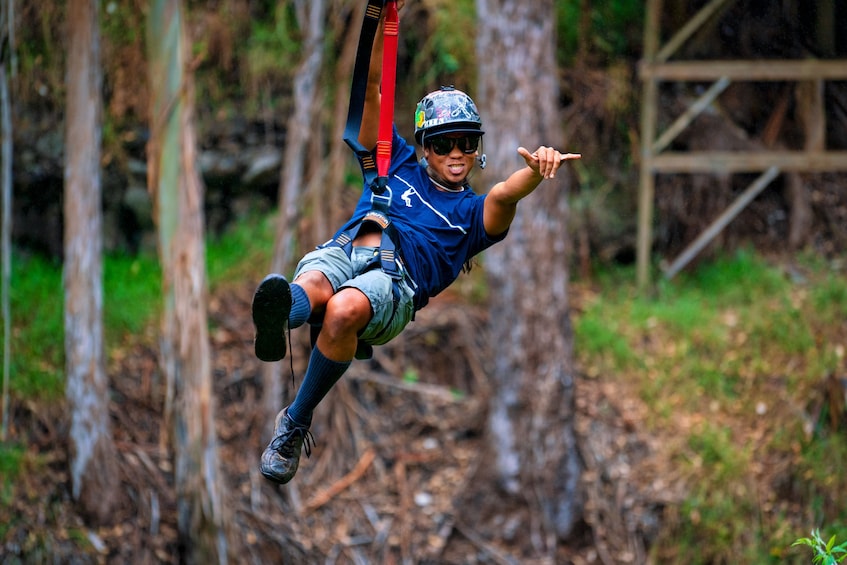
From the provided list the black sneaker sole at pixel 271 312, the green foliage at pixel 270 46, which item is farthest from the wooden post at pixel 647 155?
the black sneaker sole at pixel 271 312

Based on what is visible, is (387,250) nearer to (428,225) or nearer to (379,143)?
(428,225)

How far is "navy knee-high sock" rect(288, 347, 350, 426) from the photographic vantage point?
4.68 metres

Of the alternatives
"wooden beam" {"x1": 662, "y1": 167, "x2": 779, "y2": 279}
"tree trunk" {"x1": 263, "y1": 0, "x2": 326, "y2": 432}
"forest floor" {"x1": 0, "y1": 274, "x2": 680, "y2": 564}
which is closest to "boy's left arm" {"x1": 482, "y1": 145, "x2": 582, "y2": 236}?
"forest floor" {"x1": 0, "y1": 274, "x2": 680, "y2": 564}

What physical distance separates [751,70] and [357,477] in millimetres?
6427

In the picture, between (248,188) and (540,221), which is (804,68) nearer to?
(540,221)

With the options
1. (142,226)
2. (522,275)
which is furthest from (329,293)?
(142,226)

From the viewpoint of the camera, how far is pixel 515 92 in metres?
9.77

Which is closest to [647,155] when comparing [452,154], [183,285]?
[183,285]

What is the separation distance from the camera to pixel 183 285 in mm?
9344

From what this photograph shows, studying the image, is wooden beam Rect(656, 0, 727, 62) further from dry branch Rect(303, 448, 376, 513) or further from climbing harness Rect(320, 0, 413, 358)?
climbing harness Rect(320, 0, 413, 358)

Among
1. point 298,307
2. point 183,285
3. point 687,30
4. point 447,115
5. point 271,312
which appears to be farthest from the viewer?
point 687,30

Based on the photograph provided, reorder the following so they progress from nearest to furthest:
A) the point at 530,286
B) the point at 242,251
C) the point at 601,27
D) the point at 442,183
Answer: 1. the point at 442,183
2. the point at 530,286
3. the point at 242,251
4. the point at 601,27

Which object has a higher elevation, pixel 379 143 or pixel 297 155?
pixel 297 155

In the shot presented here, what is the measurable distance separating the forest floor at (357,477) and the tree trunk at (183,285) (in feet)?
1.18
